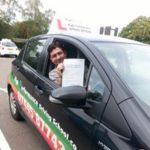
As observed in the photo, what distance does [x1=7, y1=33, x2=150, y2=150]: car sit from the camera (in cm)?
262

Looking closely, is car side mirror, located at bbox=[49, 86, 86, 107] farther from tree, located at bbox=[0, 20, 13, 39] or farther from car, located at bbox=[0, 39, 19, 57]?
tree, located at bbox=[0, 20, 13, 39]

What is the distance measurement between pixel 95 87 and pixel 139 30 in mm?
68925

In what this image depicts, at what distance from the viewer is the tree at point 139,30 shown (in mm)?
69000

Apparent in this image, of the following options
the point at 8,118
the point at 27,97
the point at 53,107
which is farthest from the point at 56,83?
the point at 8,118

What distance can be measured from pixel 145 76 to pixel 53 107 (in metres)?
1.05

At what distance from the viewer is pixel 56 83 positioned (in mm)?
3863

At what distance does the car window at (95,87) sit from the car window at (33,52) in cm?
157

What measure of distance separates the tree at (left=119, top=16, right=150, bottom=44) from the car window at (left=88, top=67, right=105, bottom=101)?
64.5 meters

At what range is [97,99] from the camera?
118 inches

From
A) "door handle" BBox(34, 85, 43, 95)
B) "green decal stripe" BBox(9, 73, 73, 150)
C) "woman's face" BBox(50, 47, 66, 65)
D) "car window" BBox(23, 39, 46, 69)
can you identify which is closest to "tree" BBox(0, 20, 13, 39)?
"car window" BBox(23, 39, 46, 69)

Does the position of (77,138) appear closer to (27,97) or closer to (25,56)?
(27,97)

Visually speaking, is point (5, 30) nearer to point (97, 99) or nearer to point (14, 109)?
point (14, 109)

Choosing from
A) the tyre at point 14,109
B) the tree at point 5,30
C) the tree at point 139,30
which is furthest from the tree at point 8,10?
the tyre at point 14,109

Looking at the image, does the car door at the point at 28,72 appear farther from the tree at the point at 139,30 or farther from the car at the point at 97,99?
the tree at the point at 139,30
